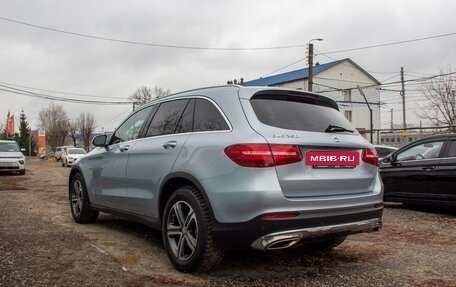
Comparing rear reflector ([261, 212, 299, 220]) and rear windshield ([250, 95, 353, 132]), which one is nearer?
rear reflector ([261, 212, 299, 220])

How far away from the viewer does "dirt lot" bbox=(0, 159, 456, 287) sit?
4254 millimetres

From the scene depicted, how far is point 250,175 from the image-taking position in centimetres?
387

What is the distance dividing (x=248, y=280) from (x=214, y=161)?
3.72 feet

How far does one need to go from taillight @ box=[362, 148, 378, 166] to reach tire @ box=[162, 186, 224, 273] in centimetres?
167

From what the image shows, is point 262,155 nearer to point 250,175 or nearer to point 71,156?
point 250,175

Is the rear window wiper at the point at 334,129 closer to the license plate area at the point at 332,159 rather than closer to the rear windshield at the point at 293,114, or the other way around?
the rear windshield at the point at 293,114

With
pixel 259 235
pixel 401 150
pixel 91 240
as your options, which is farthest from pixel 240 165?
pixel 401 150

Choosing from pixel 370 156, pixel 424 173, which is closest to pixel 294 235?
pixel 370 156

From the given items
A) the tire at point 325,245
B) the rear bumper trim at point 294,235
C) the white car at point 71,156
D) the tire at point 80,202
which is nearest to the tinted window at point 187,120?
the rear bumper trim at point 294,235

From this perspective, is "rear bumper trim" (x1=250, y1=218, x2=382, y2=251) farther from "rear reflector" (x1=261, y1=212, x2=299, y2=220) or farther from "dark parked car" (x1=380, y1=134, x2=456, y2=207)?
"dark parked car" (x1=380, y1=134, x2=456, y2=207)

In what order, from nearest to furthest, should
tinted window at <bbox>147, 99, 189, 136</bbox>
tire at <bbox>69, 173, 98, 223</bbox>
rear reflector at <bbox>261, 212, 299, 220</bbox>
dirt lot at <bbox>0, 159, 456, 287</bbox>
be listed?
rear reflector at <bbox>261, 212, 299, 220</bbox>, dirt lot at <bbox>0, 159, 456, 287</bbox>, tinted window at <bbox>147, 99, 189, 136</bbox>, tire at <bbox>69, 173, 98, 223</bbox>

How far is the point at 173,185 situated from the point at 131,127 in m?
1.61

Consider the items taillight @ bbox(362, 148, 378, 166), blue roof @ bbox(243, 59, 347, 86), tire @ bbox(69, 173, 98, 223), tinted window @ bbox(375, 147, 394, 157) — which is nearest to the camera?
taillight @ bbox(362, 148, 378, 166)

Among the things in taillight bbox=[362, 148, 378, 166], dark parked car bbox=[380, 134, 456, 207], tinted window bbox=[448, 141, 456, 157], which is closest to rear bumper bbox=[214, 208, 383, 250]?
taillight bbox=[362, 148, 378, 166]
